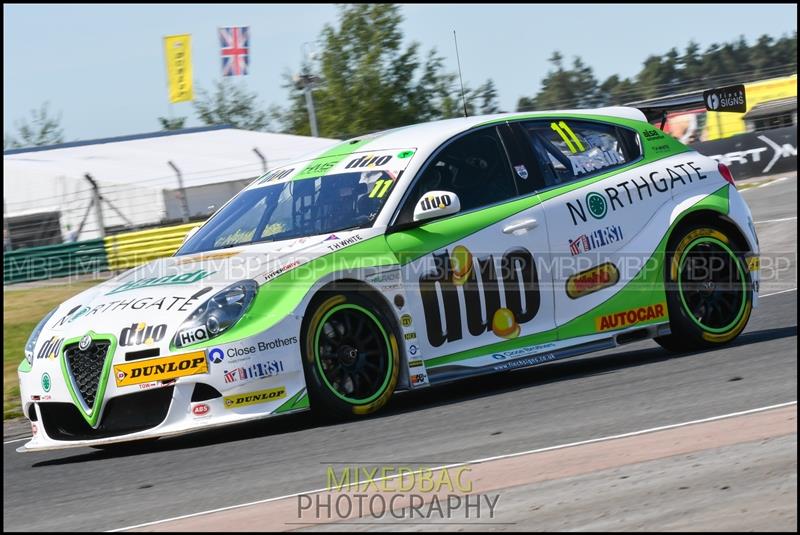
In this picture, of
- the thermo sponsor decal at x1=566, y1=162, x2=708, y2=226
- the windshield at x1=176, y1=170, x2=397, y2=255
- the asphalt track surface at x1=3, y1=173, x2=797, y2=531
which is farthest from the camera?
the thermo sponsor decal at x1=566, y1=162, x2=708, y2=226

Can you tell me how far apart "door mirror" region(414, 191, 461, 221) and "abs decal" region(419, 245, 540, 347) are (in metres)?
0.25

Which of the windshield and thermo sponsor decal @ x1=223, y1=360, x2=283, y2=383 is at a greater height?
the windshield

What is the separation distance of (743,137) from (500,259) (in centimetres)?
2008

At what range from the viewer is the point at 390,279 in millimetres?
6527

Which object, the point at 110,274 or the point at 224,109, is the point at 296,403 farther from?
the point at 224,109

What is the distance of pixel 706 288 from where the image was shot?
777 centimetres

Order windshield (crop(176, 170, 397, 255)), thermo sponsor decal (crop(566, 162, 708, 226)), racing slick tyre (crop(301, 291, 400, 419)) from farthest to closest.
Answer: thermo sponsor decal (crop(566, 162, 708, 226))
windshield (crop(176, 170, 397, 255))
racing slick tyre (crop(301, 291, 400, 419))

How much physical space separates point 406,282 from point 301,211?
2.87ft

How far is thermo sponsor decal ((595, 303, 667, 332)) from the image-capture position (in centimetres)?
736

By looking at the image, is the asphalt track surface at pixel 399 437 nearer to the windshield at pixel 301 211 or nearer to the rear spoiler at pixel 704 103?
the windshield at pixel 301 211

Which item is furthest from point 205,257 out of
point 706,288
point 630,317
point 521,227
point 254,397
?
point 706,288

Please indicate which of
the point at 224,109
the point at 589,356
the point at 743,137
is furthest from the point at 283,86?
the point at 589,356

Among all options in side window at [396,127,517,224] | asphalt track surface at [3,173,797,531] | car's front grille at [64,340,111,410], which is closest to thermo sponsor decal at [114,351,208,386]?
car's front grille at [64,340,111,410]

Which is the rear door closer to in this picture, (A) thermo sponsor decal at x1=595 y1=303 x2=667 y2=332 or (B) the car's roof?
(B) the car's roof
